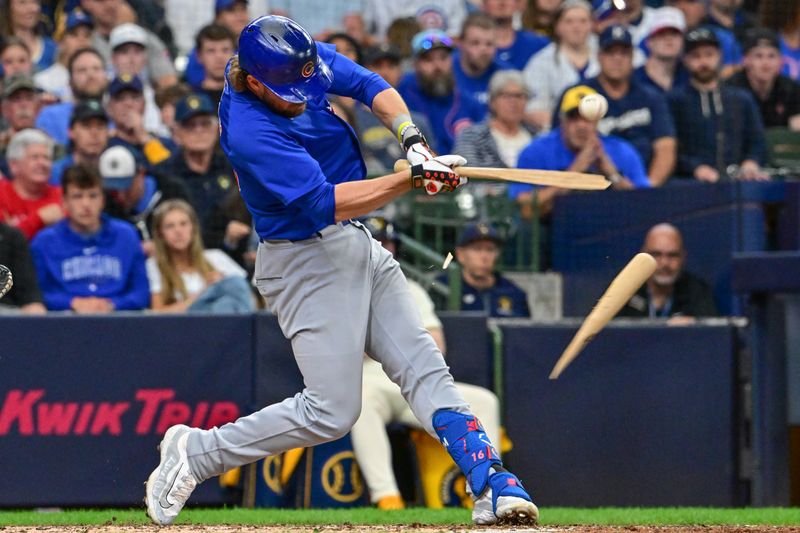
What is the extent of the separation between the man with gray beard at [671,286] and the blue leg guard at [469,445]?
3748 mm

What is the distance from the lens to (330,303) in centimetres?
523

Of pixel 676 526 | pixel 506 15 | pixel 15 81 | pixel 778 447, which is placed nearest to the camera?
pixel 676 526

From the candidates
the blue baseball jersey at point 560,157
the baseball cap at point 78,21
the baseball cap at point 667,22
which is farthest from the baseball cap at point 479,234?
the baseball cap at point 78,21

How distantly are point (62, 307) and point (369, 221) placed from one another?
2.04 meters

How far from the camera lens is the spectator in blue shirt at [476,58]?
11.2 m

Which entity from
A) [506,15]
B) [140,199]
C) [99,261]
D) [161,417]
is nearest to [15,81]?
[140,199]

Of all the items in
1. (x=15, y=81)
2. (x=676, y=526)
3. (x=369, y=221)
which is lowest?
(x=676, y=526)

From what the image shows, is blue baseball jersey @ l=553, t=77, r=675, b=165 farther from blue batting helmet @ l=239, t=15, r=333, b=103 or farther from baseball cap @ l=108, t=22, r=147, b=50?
blue batting helmet @ l=239, t=15, r=333, b=103

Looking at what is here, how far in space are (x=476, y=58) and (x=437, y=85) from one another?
2.09 ft

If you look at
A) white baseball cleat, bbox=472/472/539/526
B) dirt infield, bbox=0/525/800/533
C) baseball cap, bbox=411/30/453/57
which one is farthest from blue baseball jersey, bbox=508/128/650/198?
white baseball cleat, bbox=472/472/539/526

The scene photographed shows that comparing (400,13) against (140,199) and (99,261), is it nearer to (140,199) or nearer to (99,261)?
(140,199)

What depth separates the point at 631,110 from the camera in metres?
10.3

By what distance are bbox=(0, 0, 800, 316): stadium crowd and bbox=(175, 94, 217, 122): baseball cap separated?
0.02 m

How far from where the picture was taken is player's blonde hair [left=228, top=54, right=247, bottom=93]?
5.07m
